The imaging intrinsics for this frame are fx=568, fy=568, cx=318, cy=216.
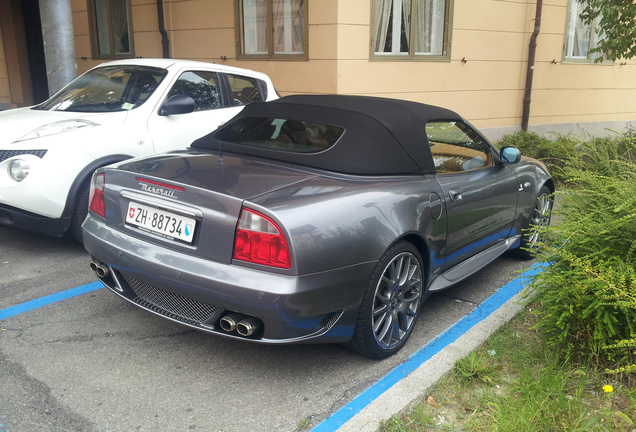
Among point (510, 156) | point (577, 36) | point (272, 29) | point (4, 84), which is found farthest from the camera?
point (4, 84)

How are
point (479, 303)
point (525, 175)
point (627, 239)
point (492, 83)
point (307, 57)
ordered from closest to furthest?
point (627, 239) < point (479, 303) < point (525, 175) < point (307, 57) < point (492, 83)

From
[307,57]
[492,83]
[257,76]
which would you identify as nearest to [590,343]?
[257,76]

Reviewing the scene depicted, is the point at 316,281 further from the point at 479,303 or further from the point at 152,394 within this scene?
the point at 479,303

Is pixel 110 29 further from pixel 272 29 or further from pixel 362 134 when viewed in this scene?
pixel 362 134

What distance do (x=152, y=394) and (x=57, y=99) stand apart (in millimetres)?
4114

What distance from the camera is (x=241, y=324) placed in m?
2.75

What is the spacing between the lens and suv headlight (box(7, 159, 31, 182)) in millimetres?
4547

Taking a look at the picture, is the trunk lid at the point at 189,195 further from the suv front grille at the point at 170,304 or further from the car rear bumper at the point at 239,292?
the suv front grille at the point at 170,304

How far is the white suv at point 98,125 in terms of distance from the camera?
4.56 metres

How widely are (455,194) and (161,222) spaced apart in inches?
75.0

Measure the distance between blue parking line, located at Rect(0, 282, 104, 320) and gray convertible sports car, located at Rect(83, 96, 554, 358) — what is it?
0.80m

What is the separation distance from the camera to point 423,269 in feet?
11.7

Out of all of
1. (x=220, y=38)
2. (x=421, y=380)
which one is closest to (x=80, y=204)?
(x=421, y=380)

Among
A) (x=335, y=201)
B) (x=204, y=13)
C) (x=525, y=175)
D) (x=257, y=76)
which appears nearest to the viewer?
(x=335, y=201)
